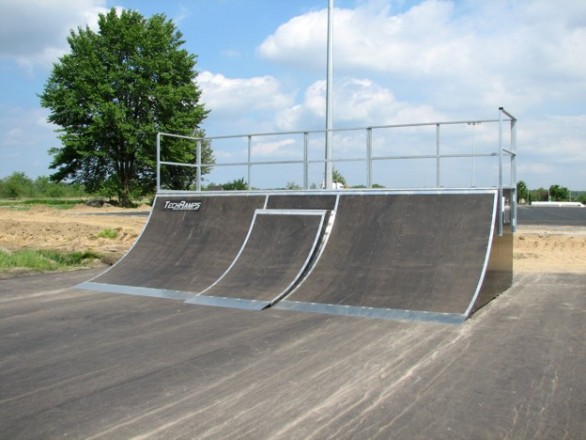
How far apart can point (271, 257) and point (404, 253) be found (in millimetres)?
2278

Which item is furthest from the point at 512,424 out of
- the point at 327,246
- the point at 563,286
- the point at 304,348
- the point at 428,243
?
the point at 563,286

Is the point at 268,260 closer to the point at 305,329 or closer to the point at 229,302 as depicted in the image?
the point at 229,302

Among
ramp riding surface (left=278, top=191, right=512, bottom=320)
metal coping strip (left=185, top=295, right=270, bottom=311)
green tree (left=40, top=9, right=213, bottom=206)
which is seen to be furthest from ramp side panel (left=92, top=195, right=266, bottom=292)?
green tree (left=40, top=9, right=213, bottom=206)

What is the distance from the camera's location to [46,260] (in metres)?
13.0

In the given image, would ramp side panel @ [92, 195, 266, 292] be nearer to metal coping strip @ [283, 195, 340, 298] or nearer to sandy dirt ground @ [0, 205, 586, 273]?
metal coping strip @ [283, 195, 340, 298]

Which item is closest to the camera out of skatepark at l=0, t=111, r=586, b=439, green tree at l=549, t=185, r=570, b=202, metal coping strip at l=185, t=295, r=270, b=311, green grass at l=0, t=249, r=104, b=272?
skatepark at l=0, t=111, r=586, b=439

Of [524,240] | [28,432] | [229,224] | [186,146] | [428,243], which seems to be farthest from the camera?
[186,146]

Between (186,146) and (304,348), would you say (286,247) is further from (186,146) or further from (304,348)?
(186,146)

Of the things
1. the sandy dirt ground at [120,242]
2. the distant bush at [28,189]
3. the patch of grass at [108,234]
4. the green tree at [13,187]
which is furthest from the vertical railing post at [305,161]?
the green tree at [13,187]

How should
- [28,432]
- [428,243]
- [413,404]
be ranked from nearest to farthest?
[28,432] < [413,404] < [428,243]

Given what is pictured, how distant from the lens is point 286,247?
9.61 m

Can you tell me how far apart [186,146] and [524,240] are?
3019cm

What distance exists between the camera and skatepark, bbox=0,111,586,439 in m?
4.04

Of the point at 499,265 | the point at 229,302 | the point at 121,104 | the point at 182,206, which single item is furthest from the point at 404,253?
the point at 121,104
